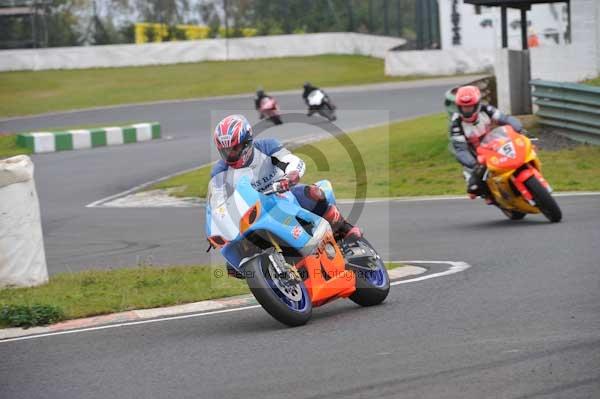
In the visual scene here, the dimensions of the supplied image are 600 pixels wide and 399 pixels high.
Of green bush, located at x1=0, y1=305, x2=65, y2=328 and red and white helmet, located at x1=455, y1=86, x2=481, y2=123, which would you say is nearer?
green bush, located at x1=0, y1=305, x2=65, y2=328

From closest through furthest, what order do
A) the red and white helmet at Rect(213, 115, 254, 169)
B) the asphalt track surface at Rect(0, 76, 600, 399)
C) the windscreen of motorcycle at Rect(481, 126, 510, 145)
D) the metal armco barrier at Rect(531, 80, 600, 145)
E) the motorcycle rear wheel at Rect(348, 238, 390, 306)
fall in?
the asphalt track surface at Rect(0, 76, 600, 399) < the red and white helmet at Rect(213, 115, 254, 169) < the motorcycle rear wheel at Rect(348, 238, 390, 306) < the windscreen of motorcycle at Rect(481, 126, 510, 145) < the metal armco barrier at Rect(531, 80, 600, 145)

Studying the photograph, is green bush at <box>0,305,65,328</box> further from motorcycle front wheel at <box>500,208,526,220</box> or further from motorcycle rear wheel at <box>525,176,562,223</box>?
motorcycle front wheel at <box>500,208,526,220</box>

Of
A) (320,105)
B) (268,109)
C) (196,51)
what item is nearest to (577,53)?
(320,105)

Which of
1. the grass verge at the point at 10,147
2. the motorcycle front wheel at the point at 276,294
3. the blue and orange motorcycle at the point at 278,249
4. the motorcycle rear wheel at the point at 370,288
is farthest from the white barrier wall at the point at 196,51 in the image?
the motorcycle front wheel at the point at 276,294

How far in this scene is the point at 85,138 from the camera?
98.0ft

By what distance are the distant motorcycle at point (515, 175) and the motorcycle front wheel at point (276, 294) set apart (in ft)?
17.2

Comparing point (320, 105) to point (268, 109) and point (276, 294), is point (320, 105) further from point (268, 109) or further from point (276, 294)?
point (276, 294)

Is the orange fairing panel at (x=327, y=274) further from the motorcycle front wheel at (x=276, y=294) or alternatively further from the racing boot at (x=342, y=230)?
the racing boot at (x=342, y=230)

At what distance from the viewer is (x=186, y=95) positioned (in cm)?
4153

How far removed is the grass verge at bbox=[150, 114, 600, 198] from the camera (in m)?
18.3

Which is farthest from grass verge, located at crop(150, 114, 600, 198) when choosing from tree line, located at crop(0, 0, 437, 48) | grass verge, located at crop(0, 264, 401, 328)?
tree line, located at crop(0, 0, 437, 48)

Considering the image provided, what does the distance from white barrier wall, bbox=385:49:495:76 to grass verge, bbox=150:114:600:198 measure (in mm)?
16651

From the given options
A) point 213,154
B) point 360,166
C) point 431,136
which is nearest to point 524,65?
point 431,136

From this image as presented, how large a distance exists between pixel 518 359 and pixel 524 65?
702 inches
